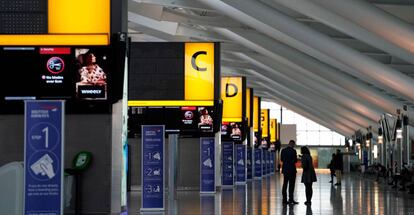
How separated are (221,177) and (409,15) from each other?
9209 millimetres

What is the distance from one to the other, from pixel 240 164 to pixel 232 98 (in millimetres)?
2917

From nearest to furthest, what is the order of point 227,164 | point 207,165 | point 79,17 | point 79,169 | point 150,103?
1. point 79,169
2. point 79,17
3. point 150,103
4. point 207,165
5. point 227,164

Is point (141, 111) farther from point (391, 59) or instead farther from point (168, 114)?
point (391, 59)

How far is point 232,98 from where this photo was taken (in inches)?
1492

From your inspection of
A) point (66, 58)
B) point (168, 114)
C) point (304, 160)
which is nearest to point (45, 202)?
point (66, 58)

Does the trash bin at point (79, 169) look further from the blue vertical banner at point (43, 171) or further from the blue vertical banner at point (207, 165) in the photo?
the blue vertical banner at point (207, 165)

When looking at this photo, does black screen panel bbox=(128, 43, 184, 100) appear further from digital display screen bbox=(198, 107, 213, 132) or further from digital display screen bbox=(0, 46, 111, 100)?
digital display screen bbox=(0, 46, 111, 100)

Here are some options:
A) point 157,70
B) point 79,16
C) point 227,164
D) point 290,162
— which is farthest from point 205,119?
point 79,16

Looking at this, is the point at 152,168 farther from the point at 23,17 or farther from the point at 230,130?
the point at 230,130

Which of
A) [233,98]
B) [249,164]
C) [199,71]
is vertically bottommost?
[249,164]

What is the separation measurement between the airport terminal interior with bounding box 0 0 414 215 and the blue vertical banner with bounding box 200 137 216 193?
0.03 metres

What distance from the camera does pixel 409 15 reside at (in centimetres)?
3056

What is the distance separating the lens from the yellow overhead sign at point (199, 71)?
89.7ft

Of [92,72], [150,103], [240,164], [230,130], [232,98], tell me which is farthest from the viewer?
[240,164]
